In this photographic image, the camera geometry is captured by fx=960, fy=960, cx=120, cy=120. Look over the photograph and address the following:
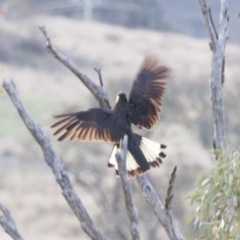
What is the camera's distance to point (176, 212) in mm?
9633

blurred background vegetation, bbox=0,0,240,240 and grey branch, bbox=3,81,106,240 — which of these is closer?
grey branch, bbox=3,81,106,240

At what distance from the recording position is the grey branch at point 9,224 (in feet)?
10.6

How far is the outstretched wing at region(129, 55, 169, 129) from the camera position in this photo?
4281 millimetres

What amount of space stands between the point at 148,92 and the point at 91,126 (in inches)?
18.1

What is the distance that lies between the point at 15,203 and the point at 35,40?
5218 millimetres

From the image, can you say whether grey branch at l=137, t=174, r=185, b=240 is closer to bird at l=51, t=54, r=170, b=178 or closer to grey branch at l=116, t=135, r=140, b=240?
bird at l=51, t=54, r=170, b=178

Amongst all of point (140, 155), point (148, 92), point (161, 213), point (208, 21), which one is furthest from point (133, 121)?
point (161, 213)

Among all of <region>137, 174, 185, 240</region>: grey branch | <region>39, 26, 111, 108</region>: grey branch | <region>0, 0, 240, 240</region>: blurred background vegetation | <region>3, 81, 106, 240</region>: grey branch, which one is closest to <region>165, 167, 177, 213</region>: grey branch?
<region>137, 174, 185, 240</region>: grey branch

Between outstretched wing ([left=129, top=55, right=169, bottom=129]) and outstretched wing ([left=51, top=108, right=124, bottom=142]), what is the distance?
0.69ft

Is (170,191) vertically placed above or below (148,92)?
below

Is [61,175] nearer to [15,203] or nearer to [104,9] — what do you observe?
[15,203]

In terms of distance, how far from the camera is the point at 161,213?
3.50 meters

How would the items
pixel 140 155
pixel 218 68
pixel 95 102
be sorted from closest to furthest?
pixel 218 68
pixel 140 155
pixel 95 102

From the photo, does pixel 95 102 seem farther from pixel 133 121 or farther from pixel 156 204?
pixel 156 204
